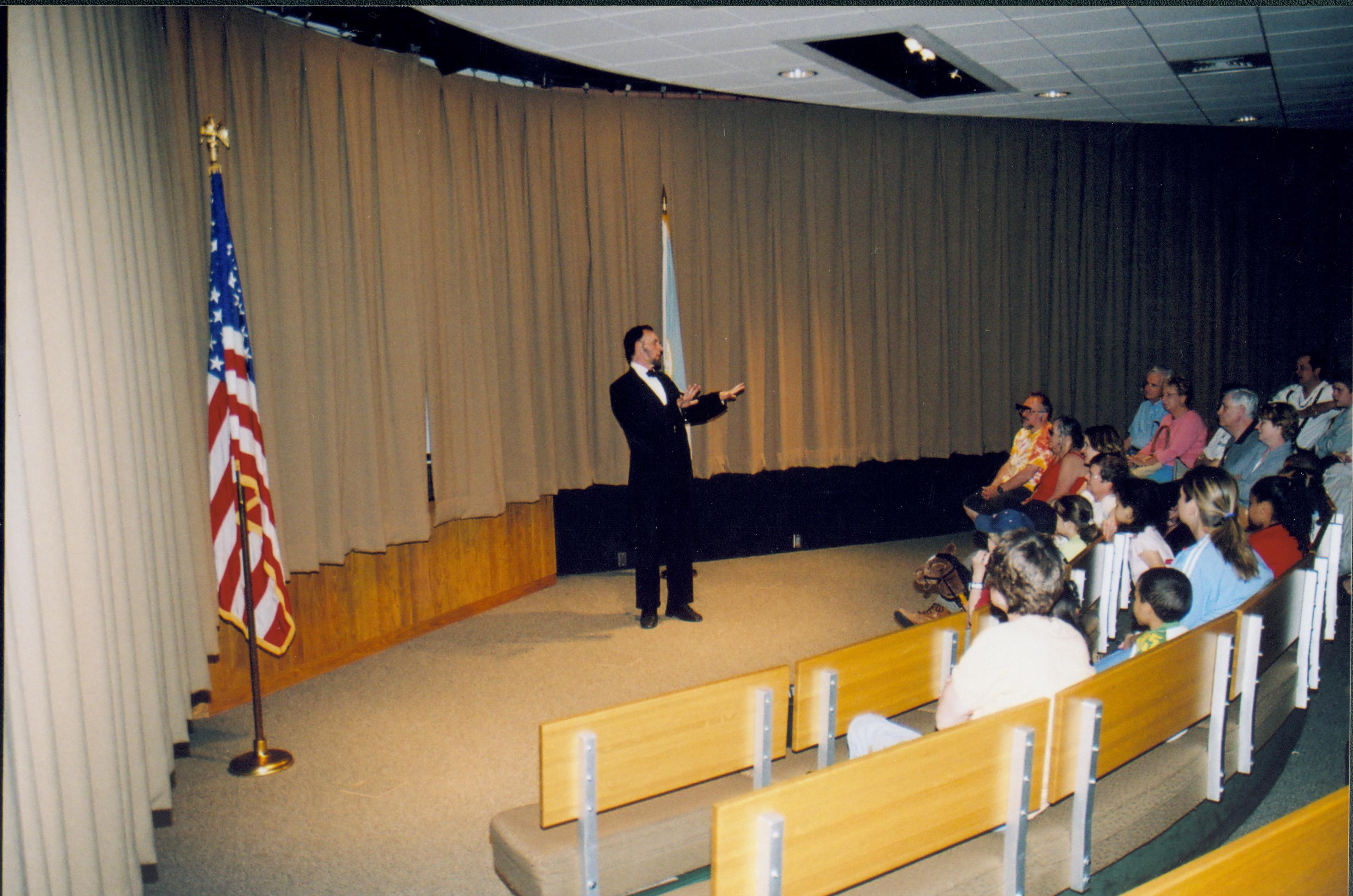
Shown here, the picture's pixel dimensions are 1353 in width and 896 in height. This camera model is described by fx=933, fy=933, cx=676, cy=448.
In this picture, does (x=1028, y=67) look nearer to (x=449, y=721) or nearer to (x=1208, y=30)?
(x=1208, y=30)

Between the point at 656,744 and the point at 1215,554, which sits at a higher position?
the point at 1215,554

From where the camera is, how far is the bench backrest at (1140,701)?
85.2 inches

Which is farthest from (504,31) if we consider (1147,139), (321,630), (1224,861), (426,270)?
(1147,139)

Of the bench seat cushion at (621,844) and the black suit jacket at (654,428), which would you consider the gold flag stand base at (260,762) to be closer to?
the bench seat cushion at (621,844)

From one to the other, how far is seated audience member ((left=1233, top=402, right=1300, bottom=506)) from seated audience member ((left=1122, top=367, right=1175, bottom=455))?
1942mm

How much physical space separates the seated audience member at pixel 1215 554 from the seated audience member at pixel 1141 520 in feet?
1.26

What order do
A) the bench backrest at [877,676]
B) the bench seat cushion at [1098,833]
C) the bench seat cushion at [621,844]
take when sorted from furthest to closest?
the bench backrest at [877,676], the bench seat cushion at [621,844], the bench seat cushion at [1098,833]

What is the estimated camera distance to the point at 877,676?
2762mm

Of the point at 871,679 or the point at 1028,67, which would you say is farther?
the point at 1028,67

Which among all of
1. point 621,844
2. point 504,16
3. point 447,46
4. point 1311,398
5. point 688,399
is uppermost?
point 447,46

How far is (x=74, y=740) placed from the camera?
7.89ft

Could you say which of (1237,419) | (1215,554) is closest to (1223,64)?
(1237,419)

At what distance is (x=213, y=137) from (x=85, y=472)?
1.62 m

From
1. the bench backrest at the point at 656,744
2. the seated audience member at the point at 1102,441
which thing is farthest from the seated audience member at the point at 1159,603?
the seated audience member at the point at 1102,441
